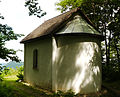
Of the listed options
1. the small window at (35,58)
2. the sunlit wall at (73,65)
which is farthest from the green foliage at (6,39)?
the small window at (35,58)

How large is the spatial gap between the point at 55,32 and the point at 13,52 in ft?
18.1

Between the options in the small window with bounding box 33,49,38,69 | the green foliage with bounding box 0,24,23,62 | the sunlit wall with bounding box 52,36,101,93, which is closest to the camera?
the green foliage with bounding box 0,24,23,62

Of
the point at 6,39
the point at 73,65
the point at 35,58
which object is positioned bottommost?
the point at 73,65

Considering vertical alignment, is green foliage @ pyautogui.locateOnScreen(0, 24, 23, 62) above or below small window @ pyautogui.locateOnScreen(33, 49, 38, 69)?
above

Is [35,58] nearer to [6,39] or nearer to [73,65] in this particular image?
[73,65]

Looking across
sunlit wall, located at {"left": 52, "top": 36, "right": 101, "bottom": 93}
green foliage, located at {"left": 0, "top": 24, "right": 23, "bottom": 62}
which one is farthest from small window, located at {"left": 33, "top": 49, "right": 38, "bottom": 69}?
green foliage, located at {"left": 0, "top": 24, "right": 23, "bottom": 62}

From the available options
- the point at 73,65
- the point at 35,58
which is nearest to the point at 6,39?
the point at 73,65

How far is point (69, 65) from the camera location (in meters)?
10.1

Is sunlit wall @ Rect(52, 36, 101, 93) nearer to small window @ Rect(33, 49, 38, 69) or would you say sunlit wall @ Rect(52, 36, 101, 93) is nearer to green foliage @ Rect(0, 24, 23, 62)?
small window @ Rect(33, 49, 38, 69)

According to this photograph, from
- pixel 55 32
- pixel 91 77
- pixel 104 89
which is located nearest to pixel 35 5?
pixel 55 32

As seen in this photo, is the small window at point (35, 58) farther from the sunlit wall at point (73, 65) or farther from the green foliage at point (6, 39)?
the green foliage at point (6, 39)

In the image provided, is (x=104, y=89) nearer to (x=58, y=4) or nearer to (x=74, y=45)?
(x=74, y=45)

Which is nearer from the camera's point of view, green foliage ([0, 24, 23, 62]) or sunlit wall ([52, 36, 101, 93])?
green foliage ([0, 24, 23, 62])

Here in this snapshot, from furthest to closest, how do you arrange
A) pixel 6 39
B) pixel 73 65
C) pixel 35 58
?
pixel 35 58, pixel 73 65, pixel 6 39
